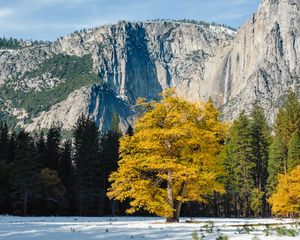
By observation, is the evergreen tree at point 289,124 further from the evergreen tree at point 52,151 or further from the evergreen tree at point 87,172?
the evergreen tree at point 52,151

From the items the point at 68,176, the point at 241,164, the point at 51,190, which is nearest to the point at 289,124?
the point at 241,164

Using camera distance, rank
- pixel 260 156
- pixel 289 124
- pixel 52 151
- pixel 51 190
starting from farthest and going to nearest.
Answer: pixel 52 151 → pixel 289 124 → pixel 260 156 → pixel 51 190

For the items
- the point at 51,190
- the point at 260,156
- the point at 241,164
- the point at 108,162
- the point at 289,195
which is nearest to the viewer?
the point at 289,195

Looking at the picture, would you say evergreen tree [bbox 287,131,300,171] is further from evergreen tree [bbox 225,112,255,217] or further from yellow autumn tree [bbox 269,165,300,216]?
yellow autumn tree [bbox 269,165,300,216]

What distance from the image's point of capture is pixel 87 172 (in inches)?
2859

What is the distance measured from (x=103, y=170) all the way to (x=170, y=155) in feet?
144

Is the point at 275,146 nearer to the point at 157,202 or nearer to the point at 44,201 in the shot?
the point at 44,201

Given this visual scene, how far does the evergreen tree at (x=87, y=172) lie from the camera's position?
71.6 m

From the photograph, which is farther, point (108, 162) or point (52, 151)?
point (52, 151)

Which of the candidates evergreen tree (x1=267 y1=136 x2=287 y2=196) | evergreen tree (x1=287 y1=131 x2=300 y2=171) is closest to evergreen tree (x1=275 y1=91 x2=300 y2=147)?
evergreen tree (x1=267 y1=136 x2=287 y2=196)

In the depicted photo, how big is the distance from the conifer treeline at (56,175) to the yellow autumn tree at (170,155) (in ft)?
95.8

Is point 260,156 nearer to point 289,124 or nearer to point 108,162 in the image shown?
point 289,124

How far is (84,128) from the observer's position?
7950 centimetres

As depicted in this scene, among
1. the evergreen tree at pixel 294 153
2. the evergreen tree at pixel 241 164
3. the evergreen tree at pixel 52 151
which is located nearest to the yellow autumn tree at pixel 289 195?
the evergreen tree at pixel 294 153
